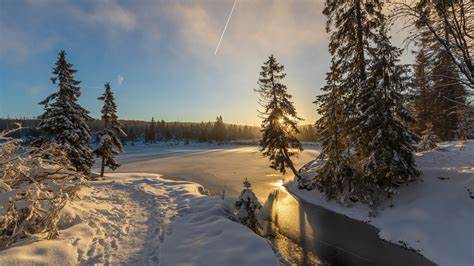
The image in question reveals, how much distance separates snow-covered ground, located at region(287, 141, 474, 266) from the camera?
32.7 ft

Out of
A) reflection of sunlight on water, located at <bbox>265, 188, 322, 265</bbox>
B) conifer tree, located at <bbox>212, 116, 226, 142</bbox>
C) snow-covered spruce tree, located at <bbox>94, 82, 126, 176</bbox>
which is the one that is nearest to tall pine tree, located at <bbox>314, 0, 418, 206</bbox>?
reflection of sunlight on water, located at <bbox>265, 188, 322, 265</bbox>

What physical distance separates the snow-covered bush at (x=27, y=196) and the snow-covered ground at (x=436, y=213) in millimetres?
11596

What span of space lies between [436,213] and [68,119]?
21.9 metres

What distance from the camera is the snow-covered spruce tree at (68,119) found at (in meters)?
19.4

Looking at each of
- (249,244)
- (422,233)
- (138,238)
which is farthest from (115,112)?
(422,233)

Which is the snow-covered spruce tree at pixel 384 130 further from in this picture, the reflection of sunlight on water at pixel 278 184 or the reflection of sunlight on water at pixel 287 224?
the reflection of sunlight on water at pixel 278 184

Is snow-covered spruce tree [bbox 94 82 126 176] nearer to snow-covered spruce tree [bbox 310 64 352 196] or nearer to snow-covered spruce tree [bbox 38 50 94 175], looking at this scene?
snow-covered spruce tree [bbox 38 50 94 175]

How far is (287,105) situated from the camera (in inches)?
920

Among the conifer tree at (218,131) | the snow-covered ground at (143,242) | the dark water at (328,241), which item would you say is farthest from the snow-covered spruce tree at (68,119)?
the conifer tree at (218,131)

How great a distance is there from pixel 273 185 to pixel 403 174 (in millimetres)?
13714

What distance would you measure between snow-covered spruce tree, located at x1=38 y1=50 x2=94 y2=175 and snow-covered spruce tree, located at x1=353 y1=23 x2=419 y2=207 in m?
17.4

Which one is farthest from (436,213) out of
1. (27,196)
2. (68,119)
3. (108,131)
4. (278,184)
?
(108,131)

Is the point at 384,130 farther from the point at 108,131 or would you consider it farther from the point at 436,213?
the point at 108,131

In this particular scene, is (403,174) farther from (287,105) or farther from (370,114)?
(287,105)
